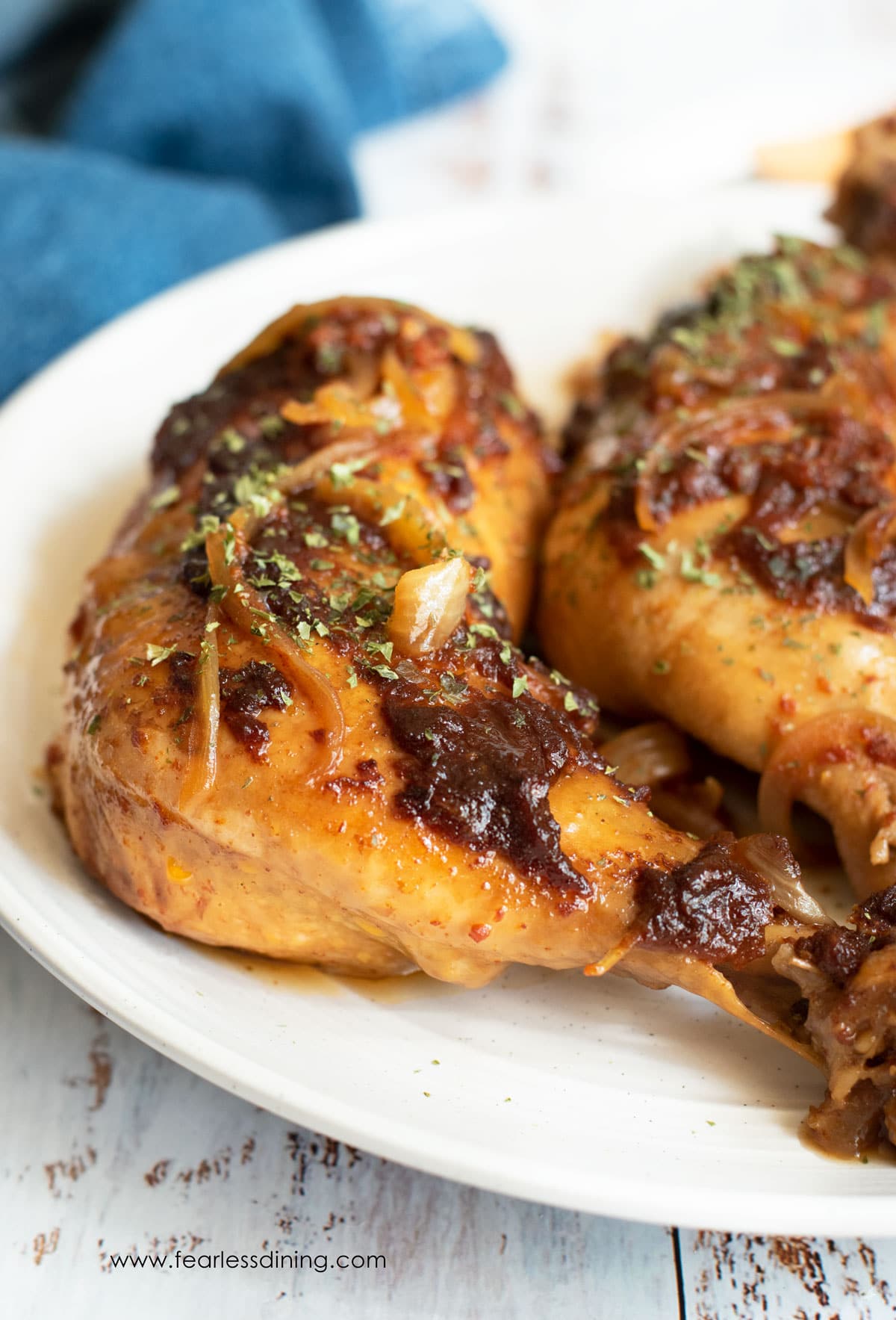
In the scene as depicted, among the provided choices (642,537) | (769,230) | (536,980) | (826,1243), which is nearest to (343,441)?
(642,537)

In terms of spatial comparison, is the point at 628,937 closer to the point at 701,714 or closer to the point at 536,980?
the point at 536,980

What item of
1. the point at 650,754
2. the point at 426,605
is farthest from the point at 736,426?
the point at 426,605

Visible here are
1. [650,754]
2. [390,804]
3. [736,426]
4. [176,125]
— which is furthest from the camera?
[176,125]

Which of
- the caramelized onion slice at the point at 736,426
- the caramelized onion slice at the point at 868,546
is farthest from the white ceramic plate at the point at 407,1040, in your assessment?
the caramelized onion slice at the point at 736,426

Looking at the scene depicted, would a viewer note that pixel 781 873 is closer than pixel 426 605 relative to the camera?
Yes

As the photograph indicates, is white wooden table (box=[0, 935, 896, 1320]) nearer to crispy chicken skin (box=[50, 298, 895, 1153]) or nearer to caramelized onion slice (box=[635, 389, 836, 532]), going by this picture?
crispy chicken skin (box=[50, 298, 895, 1153])

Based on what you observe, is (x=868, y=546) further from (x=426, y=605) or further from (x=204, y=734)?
(x=204, y=734)

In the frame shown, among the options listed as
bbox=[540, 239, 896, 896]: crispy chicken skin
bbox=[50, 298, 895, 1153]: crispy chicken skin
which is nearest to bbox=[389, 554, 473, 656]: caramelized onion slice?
bbox=[50, 298, 895, 1153]: crispy chicken skin
